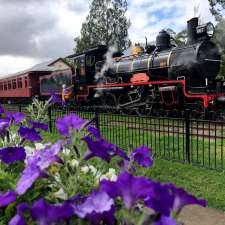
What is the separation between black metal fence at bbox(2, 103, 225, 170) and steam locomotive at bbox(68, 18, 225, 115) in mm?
3760

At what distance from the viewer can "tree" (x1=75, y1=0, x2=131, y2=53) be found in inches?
2121

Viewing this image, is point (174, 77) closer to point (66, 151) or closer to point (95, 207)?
point (66, 151)

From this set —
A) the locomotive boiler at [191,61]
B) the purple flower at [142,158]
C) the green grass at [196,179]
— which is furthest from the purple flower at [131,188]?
the locomotive boiler at [191,61]

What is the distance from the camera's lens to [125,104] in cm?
1510

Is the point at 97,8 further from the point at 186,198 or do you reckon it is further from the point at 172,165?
the point at 186,198

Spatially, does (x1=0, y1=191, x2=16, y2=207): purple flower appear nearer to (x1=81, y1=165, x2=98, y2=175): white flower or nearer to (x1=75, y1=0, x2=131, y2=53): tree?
(x1=81, y1=165, x2=98, y2=175): white flower

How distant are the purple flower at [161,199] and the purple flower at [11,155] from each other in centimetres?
78

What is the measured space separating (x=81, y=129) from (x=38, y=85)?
26.2 meters

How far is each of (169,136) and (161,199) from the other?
24.0 feet

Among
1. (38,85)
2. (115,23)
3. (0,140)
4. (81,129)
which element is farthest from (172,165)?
(115,23)

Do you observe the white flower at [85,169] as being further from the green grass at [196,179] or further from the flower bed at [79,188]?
the green grass at [196,179]

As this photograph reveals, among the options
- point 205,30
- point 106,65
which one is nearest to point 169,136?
point 205,30

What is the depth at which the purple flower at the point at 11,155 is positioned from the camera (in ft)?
5.17

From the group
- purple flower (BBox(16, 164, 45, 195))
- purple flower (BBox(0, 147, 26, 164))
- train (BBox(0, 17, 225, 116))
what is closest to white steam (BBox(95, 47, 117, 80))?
train (BBox(0, 17, 225, 116))
